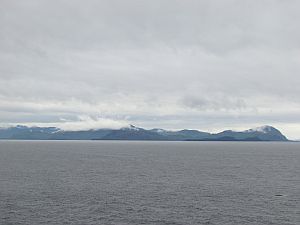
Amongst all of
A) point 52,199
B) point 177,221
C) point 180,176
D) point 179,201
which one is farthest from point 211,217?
point 180,176

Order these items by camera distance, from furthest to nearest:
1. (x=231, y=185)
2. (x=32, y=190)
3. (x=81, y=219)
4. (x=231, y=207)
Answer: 1. (x=231, y=185)
2. (x=32, y=190)
3. (x=231, y=207)
4. (x=81, y=219)

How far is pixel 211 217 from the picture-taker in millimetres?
87875

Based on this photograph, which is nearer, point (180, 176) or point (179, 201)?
point (179, 201)

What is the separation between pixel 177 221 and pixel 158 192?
34.7m

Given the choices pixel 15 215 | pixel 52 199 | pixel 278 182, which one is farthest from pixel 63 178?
pixel 278 182

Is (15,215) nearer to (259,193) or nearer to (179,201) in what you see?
(179,201)

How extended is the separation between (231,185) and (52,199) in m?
67.4

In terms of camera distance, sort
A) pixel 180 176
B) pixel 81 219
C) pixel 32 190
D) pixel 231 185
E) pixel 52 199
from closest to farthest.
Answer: pixel 81 219, pixel 52 199, pixel 32 190, pixel 231 185, pixel 180 176

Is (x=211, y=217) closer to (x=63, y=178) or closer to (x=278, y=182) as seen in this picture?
(x=278, y=182)

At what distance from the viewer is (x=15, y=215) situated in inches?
3420

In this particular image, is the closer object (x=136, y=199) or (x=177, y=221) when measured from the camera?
(x=177, y=221)

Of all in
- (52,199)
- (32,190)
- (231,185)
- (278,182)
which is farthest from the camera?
(278,182)

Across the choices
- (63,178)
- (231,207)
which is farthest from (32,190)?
(231,207)

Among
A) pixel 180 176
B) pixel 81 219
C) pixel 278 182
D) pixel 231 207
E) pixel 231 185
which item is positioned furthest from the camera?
pixel 180 176
